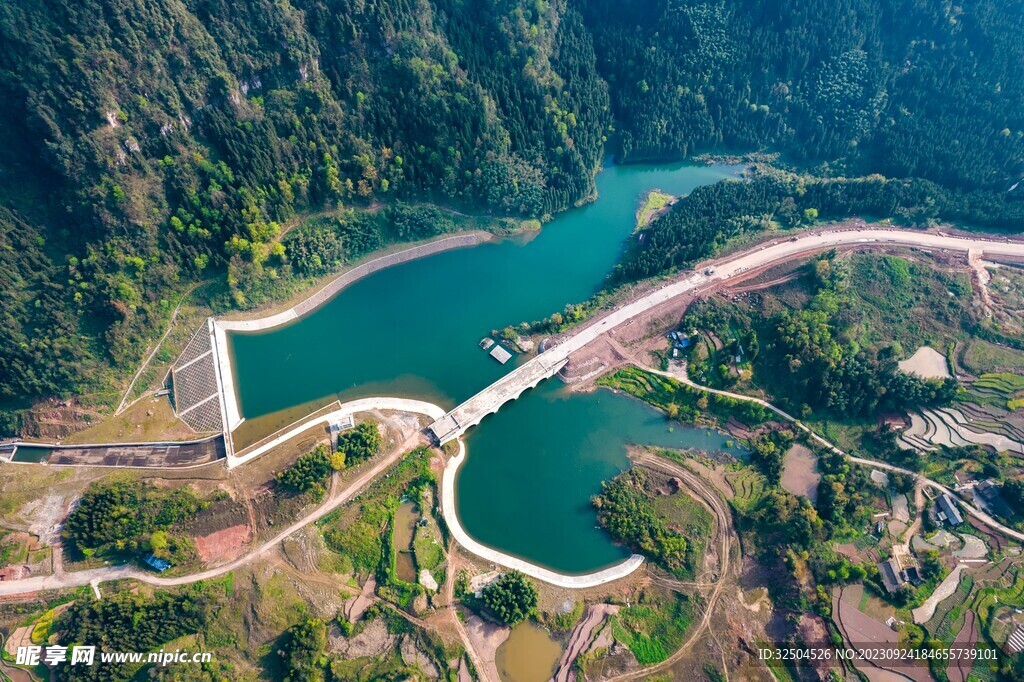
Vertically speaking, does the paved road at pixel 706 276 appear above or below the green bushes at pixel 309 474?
above

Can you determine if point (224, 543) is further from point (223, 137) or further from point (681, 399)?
point (681, 399)

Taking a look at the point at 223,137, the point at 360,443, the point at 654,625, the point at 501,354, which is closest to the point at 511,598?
the point at 654,625

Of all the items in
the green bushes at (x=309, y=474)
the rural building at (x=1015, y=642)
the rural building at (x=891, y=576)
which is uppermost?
the green bushes at (x=309, y=474)

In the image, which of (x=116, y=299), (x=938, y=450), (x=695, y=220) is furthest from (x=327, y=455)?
(x=938, y=450)

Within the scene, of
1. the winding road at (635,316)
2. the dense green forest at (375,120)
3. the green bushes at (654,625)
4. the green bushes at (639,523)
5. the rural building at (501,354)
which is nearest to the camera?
the green bushes at (654,625)

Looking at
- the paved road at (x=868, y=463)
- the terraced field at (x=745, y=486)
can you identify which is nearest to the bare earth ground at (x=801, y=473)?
the paved road at (x=868, y=463)

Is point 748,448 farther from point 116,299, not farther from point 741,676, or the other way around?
point 116,299

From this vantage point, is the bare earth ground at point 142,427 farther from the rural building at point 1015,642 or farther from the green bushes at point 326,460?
the rural building at point 1015,642

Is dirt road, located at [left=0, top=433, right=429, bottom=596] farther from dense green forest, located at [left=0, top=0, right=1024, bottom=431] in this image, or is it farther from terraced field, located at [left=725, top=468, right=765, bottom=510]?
terraced field, located at [left=725, top=468, right=765, bottom=510]
